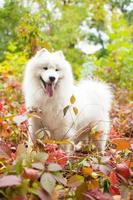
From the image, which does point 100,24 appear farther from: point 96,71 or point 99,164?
point 99,164

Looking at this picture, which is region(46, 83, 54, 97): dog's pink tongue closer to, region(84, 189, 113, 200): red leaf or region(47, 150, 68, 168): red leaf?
region(47, 150, 68, 168): red leaf

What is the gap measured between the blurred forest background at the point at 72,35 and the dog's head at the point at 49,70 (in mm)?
2868

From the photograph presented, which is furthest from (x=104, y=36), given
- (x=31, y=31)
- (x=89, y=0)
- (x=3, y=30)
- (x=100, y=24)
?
(x=31, y=31)

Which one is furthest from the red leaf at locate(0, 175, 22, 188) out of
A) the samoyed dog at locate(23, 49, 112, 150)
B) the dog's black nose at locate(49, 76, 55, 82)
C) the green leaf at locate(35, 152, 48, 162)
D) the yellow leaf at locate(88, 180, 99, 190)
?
the dog's black nose at locate(49, 76, 55, 82)

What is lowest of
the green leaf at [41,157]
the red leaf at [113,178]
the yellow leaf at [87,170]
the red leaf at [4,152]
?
the red leaf at [113,178]

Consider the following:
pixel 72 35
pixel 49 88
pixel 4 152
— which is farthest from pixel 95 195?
pixel 72 35

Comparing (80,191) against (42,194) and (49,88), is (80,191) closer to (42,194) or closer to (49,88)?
(42,194)

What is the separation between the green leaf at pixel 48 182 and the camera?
2088mm

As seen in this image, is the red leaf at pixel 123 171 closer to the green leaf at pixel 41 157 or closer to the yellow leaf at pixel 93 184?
the yellow leaf at pixel 93 184

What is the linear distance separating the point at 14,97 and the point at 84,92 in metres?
2.77

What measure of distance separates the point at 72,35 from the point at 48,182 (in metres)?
13.9

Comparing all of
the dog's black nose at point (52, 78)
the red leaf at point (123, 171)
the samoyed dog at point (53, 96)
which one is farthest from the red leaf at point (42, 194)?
the dog's black nose at point (52, 78)

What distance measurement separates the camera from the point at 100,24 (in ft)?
65.8

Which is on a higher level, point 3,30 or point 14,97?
point 3,30
